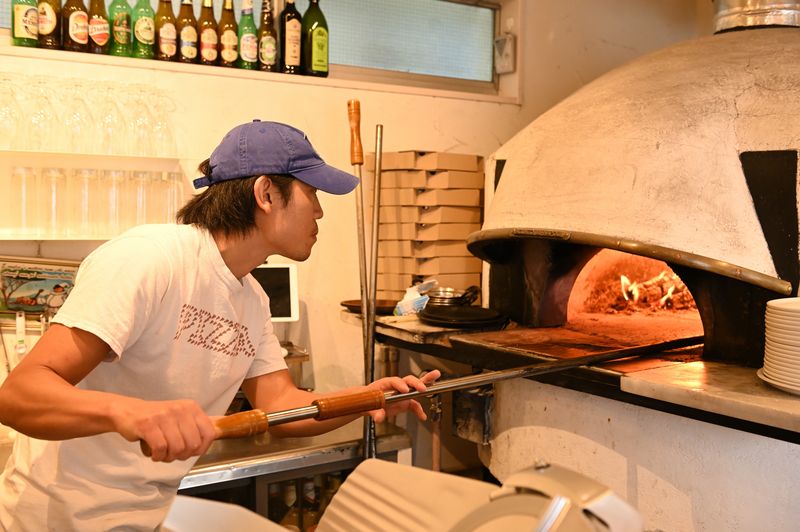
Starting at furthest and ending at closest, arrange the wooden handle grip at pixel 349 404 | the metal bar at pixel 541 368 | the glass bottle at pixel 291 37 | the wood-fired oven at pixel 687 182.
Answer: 1. the glass bottle at pixel 291 37
2. the wood-fired oven at pixel 687 182
3. the metal bar at pixel 541 368
4. the wooden handle grip at pixel 349 404

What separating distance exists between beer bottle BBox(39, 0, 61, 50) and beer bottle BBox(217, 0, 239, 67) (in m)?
0.65

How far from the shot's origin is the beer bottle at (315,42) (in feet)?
11.3

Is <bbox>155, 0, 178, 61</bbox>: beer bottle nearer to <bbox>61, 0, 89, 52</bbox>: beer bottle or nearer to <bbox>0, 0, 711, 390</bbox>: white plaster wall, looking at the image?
<bbox>0, 0, 711, 390</bbox>: white plaster wall

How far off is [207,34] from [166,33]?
0.56 feet

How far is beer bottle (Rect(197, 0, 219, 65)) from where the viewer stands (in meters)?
3.23

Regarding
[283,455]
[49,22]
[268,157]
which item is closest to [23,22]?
[49,22]

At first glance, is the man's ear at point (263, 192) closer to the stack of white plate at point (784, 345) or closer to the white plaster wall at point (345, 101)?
the stack of white plate at point (784, 345)

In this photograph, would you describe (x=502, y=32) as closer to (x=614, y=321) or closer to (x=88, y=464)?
(x=614, y=321)

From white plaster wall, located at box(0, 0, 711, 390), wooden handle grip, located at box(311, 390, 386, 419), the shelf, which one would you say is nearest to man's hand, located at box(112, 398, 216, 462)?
wooden handle grip, located at box(311, 390, 386, 419)

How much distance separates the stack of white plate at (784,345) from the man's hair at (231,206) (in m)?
1.28

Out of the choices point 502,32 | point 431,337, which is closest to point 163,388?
point 431,337

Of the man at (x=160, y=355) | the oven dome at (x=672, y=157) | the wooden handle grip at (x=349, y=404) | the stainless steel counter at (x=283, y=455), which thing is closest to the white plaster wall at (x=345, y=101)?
the stainless steel counter at (x=283, y=455)

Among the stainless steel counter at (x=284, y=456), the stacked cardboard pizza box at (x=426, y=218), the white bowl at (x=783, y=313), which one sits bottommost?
the stainless steel counter at (x=284, y=456)

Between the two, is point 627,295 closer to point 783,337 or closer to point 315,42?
point 783,337
